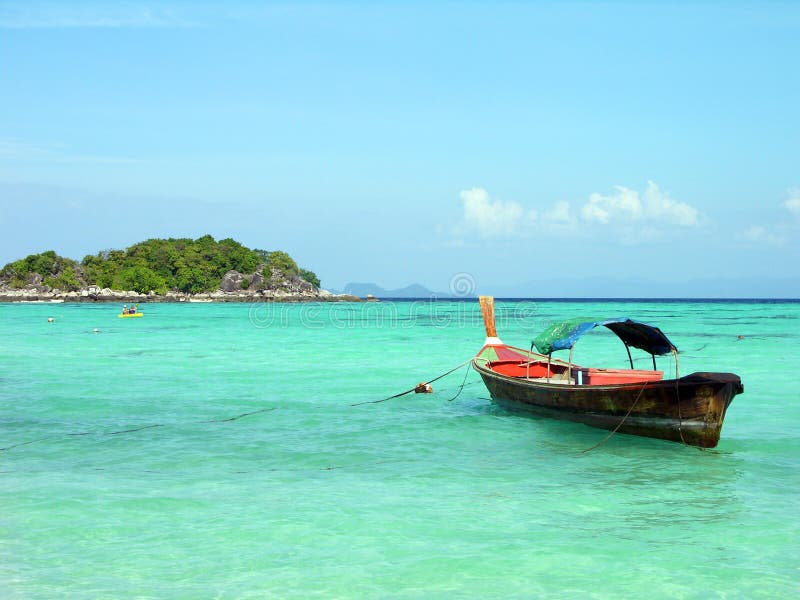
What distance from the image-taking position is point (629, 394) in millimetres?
13312

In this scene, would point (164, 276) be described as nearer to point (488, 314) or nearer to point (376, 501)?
point (488, 314)

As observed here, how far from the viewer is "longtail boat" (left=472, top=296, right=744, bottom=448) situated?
1244 centimetres

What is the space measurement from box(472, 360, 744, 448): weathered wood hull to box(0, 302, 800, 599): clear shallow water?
290 millimetres

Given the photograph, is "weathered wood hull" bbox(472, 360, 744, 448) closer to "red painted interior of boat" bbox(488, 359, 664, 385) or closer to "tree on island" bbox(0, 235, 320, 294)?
"red painted interior of boat" bbox(488, 359, 664, 385)

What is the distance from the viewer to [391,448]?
1393 centimetres

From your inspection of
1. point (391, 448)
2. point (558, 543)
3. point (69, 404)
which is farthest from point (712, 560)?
point (69, 404)

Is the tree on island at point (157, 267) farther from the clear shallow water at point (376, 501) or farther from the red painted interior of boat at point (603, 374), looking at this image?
the red painted interior of boat at point (603, 374)

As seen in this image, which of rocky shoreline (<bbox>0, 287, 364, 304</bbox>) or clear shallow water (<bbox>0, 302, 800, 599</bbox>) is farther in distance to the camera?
rocky shoreline (<bbox>0, 287, 364, 304</bbox>)

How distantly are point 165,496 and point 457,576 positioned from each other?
15.7 feet

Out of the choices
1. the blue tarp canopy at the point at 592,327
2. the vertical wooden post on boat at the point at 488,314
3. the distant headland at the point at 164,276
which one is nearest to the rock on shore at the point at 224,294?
the distant headland at the point at 164,276

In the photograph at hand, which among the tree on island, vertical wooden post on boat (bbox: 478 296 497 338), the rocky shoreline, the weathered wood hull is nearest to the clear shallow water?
the weathered wood hull

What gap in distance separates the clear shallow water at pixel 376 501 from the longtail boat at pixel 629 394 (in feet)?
1.12

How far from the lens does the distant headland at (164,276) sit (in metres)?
144

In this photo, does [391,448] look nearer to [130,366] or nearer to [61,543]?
[61,543]
